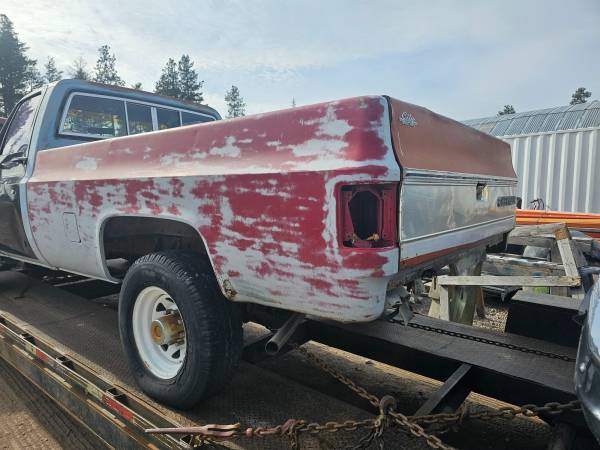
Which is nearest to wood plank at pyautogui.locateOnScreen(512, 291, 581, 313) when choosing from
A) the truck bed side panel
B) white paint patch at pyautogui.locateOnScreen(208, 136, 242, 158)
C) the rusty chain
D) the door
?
the rusty chain

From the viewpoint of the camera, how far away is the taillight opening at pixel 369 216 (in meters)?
1.71

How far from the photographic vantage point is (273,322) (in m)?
2.64

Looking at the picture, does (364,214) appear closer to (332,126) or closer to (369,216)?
(369,216)

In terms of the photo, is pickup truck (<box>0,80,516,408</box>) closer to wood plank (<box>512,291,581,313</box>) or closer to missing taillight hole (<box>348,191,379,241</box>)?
missing taillight hole (<box>348,191,379,241</box>)

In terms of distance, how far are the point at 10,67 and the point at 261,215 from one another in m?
53.2

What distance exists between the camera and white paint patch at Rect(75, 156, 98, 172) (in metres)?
2.76

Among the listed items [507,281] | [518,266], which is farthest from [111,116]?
[518,266]

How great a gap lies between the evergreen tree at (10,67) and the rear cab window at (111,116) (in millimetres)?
47864

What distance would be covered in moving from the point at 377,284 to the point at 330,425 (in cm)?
56

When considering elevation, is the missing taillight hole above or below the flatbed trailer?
above

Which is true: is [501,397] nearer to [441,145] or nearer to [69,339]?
[441,145]

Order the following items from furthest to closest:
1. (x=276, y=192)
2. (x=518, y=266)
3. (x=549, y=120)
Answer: (x=549, y=120) → (x=518, y=266) → (x=276, y=192)

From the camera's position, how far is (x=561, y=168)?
33.6 ft

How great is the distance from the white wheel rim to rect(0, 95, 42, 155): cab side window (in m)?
2.03
